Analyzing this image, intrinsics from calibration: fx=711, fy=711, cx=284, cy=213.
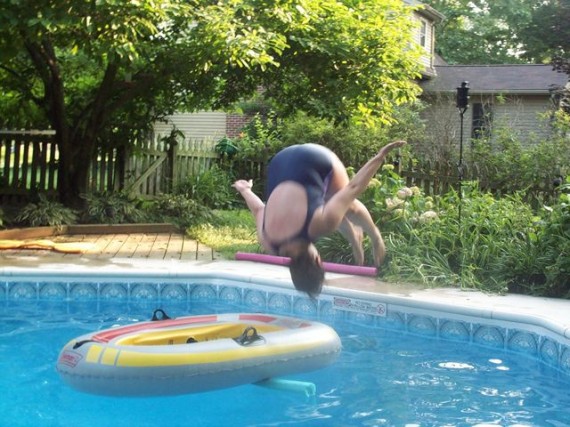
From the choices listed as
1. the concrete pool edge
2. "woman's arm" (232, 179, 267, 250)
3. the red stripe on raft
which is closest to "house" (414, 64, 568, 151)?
the concrete pool edge

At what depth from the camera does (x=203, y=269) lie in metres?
7.64

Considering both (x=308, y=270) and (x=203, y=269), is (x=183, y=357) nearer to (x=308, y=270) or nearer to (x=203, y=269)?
(x=308, y=270)

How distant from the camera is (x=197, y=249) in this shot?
934 cm

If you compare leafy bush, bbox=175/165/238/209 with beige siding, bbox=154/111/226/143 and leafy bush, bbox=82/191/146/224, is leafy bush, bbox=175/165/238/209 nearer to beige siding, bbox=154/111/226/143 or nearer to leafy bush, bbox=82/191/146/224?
leafy bush, bbox=82/191/146/224

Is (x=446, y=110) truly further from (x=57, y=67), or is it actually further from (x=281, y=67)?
(x=57, y=67)

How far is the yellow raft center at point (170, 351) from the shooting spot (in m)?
4.18

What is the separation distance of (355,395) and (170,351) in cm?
140

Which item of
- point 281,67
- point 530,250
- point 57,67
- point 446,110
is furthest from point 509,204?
point 446,110

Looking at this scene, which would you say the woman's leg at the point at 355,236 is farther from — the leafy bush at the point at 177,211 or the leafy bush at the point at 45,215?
the leafy bush at the point at 177,211

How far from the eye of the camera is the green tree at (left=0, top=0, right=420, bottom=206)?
8.19 m

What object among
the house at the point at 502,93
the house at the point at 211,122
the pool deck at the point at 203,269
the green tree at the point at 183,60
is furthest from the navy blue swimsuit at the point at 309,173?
the house at the point at 211,122

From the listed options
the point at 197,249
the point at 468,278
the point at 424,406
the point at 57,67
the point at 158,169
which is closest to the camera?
the point at 424,406

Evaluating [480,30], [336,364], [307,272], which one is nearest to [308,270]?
[307,272]

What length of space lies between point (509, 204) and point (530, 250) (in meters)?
1.06
